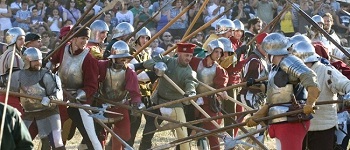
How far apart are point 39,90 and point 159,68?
155 cm

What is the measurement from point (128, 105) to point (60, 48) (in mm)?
970

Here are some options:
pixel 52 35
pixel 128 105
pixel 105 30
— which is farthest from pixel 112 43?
pixel 52 35

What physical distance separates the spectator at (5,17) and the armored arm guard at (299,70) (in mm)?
11641

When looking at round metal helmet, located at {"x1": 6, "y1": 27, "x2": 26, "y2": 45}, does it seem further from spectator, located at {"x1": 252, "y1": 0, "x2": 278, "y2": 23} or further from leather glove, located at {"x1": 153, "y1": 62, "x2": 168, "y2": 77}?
spectator, located at {"x1": 252, "y1": 0, "x2": 278, "y2": 23}

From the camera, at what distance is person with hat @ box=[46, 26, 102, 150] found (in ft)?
41.5

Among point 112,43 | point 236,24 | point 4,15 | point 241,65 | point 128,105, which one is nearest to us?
point 128,105

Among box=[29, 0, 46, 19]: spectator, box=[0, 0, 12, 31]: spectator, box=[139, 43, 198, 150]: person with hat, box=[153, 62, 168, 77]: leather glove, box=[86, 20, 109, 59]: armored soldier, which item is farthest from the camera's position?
box=[29, 0, 46, 19]: spectator

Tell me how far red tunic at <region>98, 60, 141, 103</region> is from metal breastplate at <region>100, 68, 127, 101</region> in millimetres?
48

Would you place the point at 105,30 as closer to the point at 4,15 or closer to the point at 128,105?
the point at 128,105

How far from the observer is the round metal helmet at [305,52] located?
443 inches

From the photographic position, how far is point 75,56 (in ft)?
42.0

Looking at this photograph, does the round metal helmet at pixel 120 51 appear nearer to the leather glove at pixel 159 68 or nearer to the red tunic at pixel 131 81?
the red tunic at pixel 131 81

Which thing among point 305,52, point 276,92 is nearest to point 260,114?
point 276,92

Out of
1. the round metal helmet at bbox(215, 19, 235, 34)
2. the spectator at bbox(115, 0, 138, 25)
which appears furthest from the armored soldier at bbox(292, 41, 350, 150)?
the spectator at bbox(115, 0, 138, 25)
